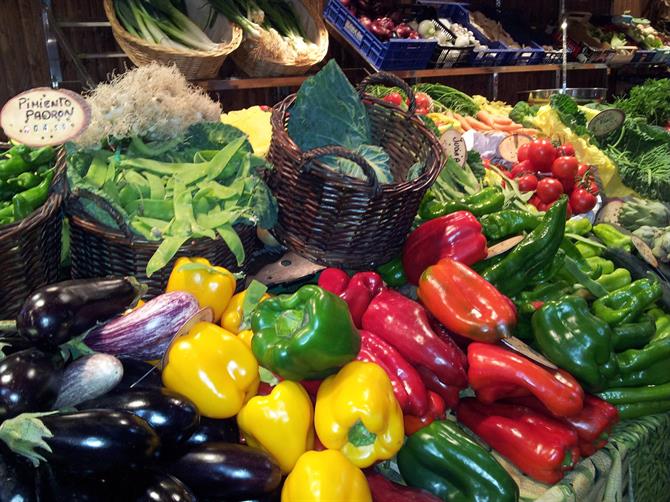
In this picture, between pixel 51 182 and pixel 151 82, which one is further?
pixel 151 82

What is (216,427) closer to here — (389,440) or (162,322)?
(162,322)

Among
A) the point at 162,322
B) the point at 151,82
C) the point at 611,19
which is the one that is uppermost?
the point at 151,82

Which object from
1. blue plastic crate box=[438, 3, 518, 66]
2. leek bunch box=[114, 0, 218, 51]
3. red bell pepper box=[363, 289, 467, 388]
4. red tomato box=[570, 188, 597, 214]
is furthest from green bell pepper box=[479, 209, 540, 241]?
blue plastic crate box=[438, 3, 518, 66]

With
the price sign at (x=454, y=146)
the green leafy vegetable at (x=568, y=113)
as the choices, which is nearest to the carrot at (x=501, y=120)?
the green leafy vegetable at (x=568, y=113)

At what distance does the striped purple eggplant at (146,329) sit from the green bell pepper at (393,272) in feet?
2.36

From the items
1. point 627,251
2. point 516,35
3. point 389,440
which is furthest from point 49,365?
point 516,35

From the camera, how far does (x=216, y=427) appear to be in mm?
1174

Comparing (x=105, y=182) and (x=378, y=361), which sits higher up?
(x=105, y=182)

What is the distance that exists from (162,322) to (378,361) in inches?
19.0

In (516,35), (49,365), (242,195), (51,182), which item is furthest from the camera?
(516,35)

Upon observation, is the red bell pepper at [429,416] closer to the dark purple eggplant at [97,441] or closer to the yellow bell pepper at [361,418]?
the yellow bell pepper at [361,418]

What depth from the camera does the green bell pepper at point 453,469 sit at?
1200 millimetres

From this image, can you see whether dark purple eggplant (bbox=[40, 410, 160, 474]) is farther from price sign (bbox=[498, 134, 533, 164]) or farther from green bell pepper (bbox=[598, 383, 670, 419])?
price sign (bbox=[498, 134, 533, 164])

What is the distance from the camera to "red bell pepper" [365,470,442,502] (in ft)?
3.82
